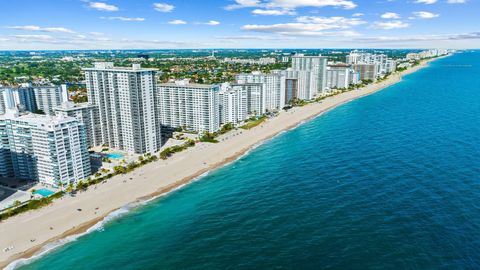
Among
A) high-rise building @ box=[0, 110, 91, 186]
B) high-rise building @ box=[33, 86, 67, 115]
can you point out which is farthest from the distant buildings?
high-rise building @ box=[0, 110, 91, 186]

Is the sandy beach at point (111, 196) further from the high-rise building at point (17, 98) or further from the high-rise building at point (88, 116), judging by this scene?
the high-rise building at point (17, 98)

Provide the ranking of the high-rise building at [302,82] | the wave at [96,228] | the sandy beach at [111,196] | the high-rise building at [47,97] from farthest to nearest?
the high-rise building at [302,82] < the high-rise building at [47,97] < the sandy beach at [111,196] < the wave at [96,228]

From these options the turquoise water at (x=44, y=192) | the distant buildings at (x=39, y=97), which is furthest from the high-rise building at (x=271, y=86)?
the turquoise water at (x=44, y=192)

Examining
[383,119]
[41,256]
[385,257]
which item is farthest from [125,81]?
[383,119]

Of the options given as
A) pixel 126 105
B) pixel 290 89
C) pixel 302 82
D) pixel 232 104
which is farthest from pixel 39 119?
pixel 302 82

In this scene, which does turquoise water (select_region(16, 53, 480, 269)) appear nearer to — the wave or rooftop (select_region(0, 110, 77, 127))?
the wave

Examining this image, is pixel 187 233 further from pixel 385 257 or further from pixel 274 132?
pixel 274 132

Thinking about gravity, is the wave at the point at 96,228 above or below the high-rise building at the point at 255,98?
below
